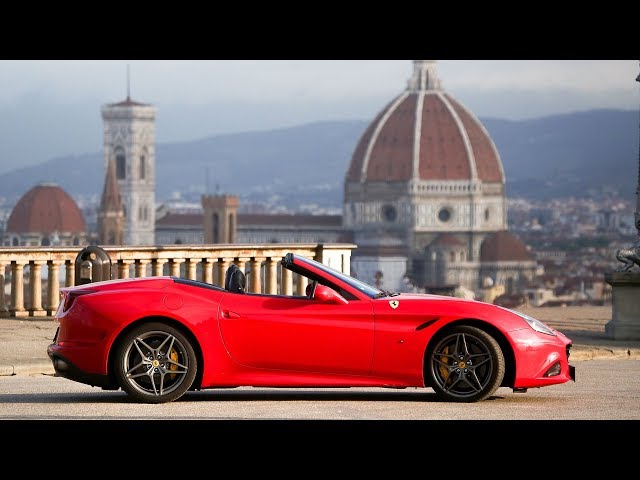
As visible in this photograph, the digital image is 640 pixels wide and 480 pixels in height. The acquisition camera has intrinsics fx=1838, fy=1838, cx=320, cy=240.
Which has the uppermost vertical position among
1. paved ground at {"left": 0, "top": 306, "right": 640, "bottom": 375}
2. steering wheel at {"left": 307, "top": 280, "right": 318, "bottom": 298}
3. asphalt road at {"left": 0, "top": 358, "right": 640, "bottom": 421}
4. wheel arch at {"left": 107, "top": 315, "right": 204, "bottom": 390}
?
steering wheel at {"left": 307, "top": 280, "right": 318, "bottom": 298}

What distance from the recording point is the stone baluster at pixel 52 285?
1958 centimetres

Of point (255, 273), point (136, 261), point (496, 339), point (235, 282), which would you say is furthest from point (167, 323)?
point (255, 273)

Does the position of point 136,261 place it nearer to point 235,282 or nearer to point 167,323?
point 235,282

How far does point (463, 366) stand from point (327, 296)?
1.01 meters

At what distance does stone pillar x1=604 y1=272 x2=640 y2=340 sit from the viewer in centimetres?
1903

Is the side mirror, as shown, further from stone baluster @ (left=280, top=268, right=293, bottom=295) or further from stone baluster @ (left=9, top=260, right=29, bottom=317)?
stone baluster @ (left=280, top=268, right=293, bottom=295)

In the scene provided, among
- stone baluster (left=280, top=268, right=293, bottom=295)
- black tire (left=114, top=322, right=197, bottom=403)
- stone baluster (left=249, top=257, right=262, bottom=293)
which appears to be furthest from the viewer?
stone baluster (left=280, top=268, right=293, bottom=295)

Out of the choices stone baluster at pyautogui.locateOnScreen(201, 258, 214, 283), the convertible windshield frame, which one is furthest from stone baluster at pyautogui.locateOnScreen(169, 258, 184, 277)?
the convertible windshield frame

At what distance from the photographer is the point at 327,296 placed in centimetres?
1207

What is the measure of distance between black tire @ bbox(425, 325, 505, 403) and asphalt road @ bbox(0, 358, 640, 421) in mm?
102
